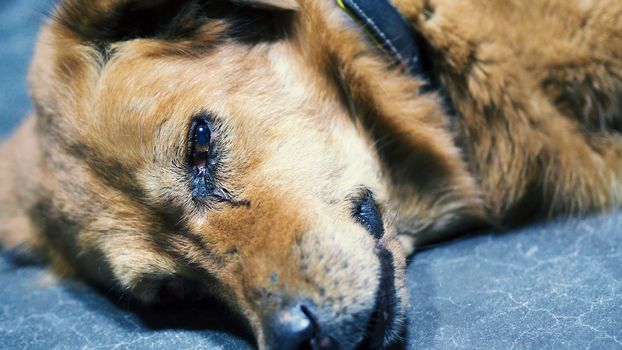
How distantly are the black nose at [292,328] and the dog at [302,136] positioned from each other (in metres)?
0.10

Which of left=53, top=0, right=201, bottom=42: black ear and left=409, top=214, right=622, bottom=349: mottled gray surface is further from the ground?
left=53, top=0, right=201, bottom=42: black ear

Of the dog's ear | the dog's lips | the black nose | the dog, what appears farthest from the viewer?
the dog's ear

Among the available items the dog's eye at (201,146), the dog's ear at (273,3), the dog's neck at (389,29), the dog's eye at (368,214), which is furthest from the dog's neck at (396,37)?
the dog's eye at (201,146)

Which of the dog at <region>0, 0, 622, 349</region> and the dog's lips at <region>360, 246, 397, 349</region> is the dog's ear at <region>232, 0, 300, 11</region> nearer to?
the dog at <region>0, 0, 622, 349</region>

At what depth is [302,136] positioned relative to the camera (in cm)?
149

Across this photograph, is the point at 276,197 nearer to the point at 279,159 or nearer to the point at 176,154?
the point at 279,159

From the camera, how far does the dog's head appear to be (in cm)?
134

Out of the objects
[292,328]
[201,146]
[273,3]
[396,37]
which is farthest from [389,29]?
[292,328]

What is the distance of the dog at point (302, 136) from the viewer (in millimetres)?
1404

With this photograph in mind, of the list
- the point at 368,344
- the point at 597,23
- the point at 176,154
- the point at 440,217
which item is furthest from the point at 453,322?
the point at 597,23

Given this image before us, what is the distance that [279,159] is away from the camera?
144 cm

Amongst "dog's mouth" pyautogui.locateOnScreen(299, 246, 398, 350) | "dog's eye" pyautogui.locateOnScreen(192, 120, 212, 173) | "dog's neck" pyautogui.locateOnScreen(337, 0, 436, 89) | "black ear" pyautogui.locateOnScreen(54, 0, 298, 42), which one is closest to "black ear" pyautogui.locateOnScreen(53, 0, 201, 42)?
"black ear" pyautogui.locateOnScreen(54, 0, 298, 42)

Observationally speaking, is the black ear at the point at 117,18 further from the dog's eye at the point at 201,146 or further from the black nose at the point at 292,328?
the black nose at the point at 292,328

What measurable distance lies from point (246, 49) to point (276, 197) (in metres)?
0.45
